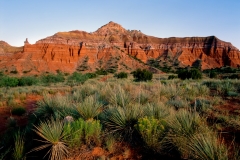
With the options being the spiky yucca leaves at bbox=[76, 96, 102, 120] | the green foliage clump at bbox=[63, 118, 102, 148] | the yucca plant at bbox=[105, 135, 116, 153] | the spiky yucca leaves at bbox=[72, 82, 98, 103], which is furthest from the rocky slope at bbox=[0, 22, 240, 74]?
the yucca plant at bbox=[105, 135, 116, 153]

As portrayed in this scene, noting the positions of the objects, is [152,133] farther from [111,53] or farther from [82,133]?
[111,53]

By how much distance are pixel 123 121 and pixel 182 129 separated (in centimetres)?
161

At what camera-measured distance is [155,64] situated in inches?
3307

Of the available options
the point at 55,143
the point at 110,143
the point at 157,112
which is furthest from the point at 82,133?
the point at 157,112

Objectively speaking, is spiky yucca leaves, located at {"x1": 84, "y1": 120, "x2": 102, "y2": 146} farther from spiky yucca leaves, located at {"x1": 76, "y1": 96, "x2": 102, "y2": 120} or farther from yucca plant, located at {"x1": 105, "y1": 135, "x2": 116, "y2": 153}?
spiky yucca leaves, located at {"x1": 76, "y1": 96, "x2": 102, "y2": 120}

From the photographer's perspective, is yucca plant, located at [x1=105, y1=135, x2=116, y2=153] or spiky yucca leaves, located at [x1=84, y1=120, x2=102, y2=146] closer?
yucca plant, located at [x1=105, y1=135, x2=116, y2=153]

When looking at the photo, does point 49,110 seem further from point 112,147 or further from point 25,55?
point 25,55

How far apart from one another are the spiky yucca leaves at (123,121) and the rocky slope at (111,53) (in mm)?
58283

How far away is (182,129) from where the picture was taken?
4465 millimetres

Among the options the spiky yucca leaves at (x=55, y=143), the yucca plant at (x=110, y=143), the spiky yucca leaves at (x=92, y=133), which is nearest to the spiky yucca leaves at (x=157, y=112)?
the yucca plant at (x=110, y=143)

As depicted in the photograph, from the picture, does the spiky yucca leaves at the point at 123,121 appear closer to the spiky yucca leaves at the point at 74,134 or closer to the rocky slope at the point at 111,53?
the spiky yucca leaves at the point at 74,134

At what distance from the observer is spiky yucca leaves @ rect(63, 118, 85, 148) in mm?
4843

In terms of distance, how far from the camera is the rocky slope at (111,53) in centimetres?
6706

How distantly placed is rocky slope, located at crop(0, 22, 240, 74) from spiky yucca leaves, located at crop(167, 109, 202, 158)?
59.8 metres
